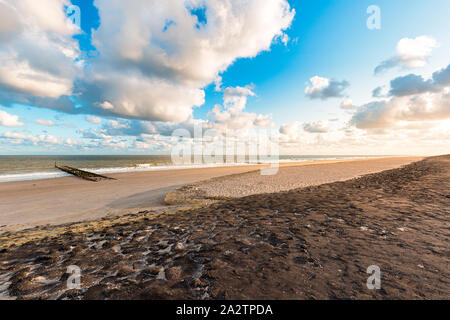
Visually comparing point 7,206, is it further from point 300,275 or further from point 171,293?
point 300,275

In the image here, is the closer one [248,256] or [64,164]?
[248,256]

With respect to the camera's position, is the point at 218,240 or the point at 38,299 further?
the point at 218,240

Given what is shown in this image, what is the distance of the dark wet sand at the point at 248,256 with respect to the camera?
2922 millimetres

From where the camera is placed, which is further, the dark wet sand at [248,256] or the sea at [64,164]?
the sea at [64,164]

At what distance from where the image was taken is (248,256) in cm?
393

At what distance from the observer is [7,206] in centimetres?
1112

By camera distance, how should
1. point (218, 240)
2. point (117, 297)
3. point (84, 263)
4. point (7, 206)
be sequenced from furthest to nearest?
point (7, 206), point (218, 240), point (84, 263), point (117, 297)

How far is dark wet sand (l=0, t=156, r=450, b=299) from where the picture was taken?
9.59 feet

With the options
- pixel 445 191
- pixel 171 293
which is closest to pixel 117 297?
pixel 171 293

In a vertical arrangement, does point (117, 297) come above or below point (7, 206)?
above

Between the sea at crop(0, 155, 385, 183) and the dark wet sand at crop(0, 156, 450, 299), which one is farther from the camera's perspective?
the sea at crop(0, 155, 385, 183)

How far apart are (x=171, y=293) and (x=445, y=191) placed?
12639 mm
